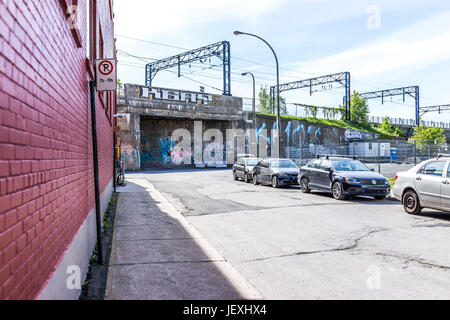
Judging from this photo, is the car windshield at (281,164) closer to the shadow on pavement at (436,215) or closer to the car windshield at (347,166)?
the car windshield at (347,166)

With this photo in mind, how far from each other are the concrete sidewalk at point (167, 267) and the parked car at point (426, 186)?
18.5 feet

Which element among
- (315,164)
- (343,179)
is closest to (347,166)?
(343,179)

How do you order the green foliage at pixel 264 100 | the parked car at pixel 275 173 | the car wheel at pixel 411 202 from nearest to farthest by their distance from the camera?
the car wheel at pixel 411 202 → the parked car at pixel 275 173 → the green foliage at pixel 264 100

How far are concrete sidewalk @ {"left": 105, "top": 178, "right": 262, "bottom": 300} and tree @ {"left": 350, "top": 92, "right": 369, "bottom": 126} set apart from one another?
2373 inches

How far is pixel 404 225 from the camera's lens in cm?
790

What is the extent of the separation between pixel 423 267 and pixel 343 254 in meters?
1.09

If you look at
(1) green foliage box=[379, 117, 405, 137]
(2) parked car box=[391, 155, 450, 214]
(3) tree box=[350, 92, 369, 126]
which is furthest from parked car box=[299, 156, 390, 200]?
(1) green foliage box=[379, 117, 405, 137]

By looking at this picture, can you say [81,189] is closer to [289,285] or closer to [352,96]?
[289,285]

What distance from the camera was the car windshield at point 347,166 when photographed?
1314 cm

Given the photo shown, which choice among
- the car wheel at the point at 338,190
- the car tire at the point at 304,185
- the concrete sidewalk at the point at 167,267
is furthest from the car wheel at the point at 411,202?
the concrete sidewalk at the point at 167,267

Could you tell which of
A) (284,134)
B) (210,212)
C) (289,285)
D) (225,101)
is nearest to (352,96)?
(284,134)

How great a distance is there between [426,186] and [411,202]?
0.72m

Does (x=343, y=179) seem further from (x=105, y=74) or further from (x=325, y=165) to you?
(x=105, y=74)
